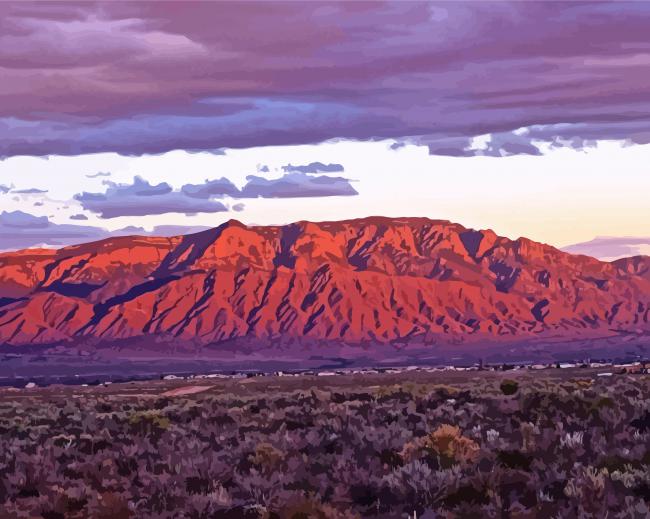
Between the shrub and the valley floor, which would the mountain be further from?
the valley floor

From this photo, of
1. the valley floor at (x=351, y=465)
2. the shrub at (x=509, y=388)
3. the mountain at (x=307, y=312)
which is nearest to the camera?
the valley floor at (x=351, y=465)

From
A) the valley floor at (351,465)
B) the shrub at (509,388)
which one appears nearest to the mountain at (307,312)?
the shrub at (509,388)

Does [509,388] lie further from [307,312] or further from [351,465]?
[307,312]

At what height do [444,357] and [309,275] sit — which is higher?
[309,275]

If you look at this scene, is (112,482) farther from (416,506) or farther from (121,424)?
(121,424)

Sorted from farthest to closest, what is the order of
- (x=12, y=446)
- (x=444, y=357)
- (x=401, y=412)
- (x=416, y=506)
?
1. (x=444, y=357)
2. (x=401, y=412)
3. (x=12, y=446)
4. (x=416, y=506)

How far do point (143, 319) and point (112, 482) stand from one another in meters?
168

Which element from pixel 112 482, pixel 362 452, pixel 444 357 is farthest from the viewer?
pixel 444 357

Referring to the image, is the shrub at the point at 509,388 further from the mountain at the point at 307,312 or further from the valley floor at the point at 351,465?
the mountain at the point at 307,312

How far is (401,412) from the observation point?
27312 millimetres

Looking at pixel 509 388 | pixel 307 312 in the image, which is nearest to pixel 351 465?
pixel 509 388

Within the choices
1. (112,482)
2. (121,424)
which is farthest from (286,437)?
(121,424)

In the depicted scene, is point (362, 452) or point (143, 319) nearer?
point (362, 452)

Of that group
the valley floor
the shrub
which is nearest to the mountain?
the shrub
